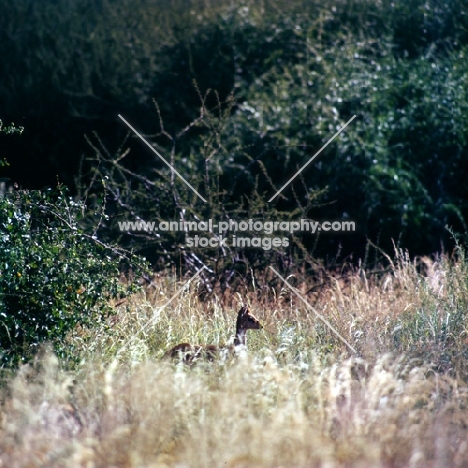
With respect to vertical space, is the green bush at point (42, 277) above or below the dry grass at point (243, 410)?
above

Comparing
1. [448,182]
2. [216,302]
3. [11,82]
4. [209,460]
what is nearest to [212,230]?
[216,302]

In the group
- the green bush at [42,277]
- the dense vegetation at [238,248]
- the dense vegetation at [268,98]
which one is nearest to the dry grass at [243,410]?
the dense vegetation at [238,248]

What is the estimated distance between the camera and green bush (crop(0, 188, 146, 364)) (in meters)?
5.91

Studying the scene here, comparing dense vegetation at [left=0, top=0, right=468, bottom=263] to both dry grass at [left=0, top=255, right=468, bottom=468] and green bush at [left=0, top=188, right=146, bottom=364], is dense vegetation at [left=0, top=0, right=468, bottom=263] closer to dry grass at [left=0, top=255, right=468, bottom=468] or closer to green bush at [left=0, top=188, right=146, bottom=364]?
green bush at [left=0, top=188, right=146, bottom=364]

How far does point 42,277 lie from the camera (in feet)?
19.8

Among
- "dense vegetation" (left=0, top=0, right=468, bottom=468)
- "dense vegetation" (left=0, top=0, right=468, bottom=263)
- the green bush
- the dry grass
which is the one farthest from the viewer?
"dense vegetation" (left=0, top=0, right=468, bottom=263)

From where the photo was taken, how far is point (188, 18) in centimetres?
1284

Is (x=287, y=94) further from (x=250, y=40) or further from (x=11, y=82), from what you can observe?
(x=11, y=82)

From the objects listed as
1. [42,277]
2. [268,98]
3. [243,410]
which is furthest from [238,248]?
[243,410]

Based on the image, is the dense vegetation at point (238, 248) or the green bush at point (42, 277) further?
the green bush at point (42, 277)

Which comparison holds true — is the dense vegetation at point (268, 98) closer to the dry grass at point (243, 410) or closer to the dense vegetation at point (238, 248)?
the dense vegetation at point (238, 248)

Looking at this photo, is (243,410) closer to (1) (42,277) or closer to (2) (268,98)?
(1) (42,277)

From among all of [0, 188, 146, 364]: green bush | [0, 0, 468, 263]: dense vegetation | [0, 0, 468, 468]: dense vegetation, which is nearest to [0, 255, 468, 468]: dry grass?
[0, 0, 468, 468]: dense vegetation

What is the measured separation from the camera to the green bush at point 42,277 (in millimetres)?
5906
